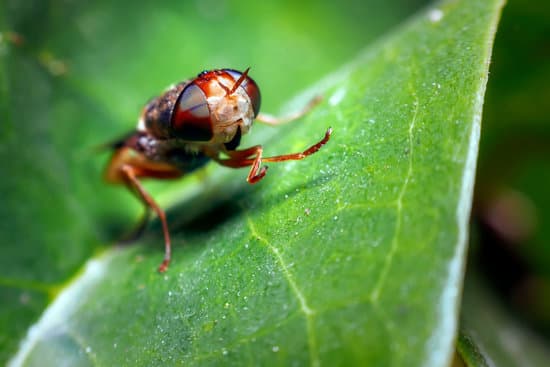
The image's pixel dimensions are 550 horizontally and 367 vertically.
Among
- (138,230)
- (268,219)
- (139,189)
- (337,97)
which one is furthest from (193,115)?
(138,230)

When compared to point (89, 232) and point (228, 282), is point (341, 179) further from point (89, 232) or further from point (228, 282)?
point (89, 232)

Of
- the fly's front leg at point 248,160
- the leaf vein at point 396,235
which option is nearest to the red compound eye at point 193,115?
the fly's front leg at point 248,160

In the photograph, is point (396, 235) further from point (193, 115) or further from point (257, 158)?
point (193, 115)

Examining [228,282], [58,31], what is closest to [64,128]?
[58,31]

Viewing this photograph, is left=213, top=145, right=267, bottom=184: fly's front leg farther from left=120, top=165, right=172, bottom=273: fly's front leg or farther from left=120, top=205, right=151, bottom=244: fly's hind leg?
left=120, top=205, right=151, bottom=244: fly's hind leg

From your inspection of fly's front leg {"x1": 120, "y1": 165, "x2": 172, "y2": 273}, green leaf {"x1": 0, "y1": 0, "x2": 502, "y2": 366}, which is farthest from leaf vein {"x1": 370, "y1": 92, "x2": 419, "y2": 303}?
fly's front leg {"x1": 120, "y1": 165, "x2": 172, "y2": 273}

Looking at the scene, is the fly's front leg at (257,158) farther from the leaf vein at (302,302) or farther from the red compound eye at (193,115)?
the leaf vein at (302,302)
